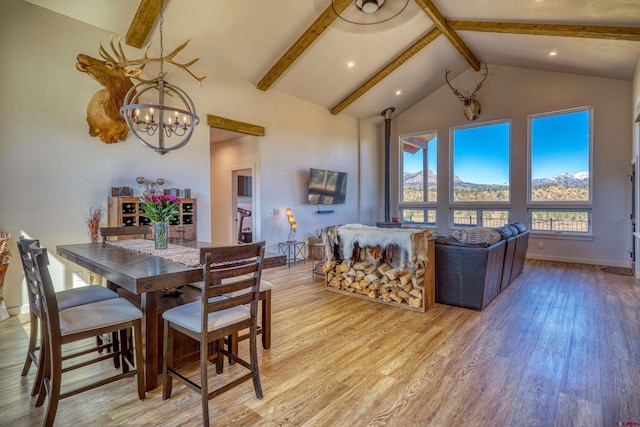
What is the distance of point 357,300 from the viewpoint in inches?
166

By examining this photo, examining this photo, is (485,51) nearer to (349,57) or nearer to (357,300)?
(349,57)

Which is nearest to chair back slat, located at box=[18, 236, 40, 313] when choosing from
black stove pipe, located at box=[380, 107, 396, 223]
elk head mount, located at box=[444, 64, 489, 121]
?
black stove pipe, located at box=[380, 107, 396, 223]

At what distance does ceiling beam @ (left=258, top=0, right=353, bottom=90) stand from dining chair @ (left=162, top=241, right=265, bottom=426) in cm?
435

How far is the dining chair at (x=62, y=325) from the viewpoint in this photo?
1.78 m

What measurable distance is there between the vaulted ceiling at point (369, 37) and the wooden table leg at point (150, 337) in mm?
3806

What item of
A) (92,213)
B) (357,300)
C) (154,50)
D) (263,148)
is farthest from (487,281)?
(154,50)

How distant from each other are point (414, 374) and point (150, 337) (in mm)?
1933

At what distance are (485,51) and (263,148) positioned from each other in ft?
16.4

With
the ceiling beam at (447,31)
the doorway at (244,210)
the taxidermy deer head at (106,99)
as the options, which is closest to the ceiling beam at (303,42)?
the ceiling beam at (447,31)

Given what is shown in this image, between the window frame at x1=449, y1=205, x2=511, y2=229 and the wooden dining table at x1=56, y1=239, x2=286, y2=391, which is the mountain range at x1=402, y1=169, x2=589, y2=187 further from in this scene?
the wooden dining table at x1=56, y1=239, x2=286, y2=391

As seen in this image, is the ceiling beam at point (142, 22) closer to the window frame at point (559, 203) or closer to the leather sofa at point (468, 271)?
the leather sofa at point (468, 271)

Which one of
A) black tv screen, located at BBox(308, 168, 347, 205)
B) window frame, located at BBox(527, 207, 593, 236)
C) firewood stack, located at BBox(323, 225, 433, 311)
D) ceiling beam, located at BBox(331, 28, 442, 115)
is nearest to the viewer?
firewood stack, located at BBox(323, 225, 433, 311)

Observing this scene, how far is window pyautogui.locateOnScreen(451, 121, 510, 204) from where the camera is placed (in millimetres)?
7465

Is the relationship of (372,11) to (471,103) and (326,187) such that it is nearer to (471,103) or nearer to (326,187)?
(326,187)
